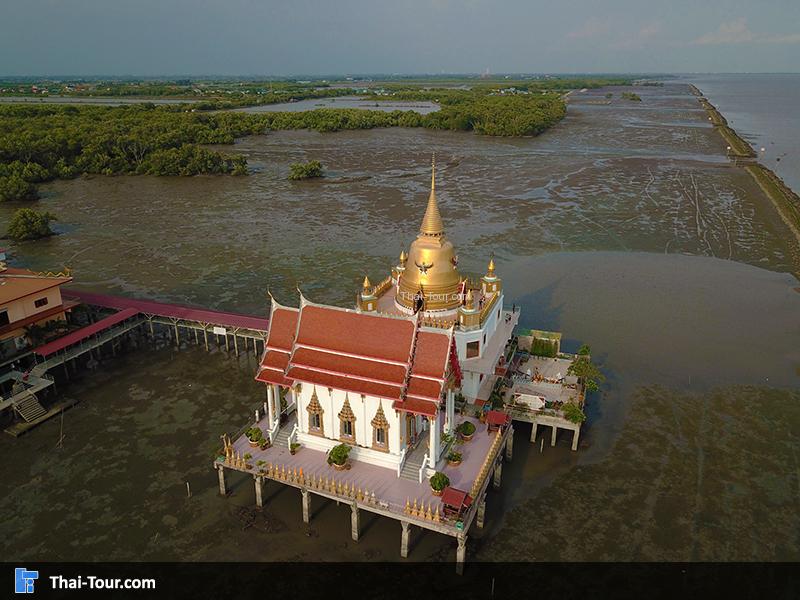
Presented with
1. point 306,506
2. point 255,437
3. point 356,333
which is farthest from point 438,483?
point 255,437

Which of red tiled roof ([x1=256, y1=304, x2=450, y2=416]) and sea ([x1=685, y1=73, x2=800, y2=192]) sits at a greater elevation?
sea ([x1=685, y1=73, x2=800, y2=192])

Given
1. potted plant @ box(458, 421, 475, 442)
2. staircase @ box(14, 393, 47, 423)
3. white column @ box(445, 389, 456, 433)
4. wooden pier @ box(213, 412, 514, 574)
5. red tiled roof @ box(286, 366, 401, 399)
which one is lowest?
staircase @ box(14, 393, 47, 423)

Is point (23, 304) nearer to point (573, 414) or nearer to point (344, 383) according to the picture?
point (344, 383)

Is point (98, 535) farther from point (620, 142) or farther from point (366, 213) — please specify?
point (620, 142)

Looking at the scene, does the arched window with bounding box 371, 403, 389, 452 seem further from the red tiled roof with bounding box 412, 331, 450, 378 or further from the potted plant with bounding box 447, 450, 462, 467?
the potted plant with bounding box 447, 450, 462, 467

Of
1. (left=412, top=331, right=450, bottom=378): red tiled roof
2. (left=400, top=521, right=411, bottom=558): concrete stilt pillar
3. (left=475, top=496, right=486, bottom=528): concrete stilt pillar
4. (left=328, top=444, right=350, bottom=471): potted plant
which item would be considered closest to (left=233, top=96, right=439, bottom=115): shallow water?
(left=412, top=331, right=450, bottom=378): red tiled roof

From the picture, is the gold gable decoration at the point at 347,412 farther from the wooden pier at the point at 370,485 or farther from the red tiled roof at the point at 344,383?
the wooden pier at the point at 370,485
